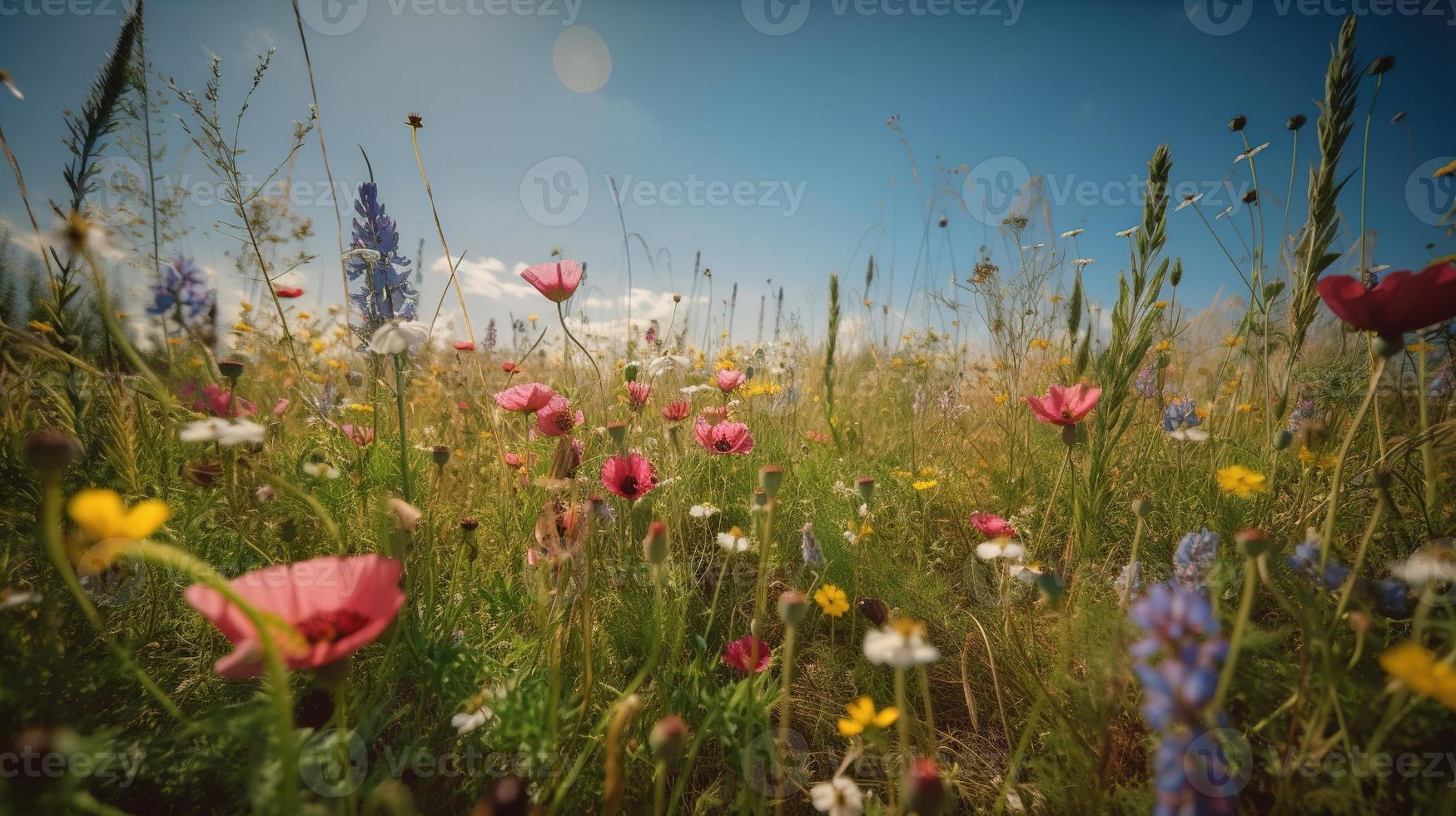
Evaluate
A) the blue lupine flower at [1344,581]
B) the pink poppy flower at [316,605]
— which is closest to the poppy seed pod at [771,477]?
the pink poppy flower at [316,605]

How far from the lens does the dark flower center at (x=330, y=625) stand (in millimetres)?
623

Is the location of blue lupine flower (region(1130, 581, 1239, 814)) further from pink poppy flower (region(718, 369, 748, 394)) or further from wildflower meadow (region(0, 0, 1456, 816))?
pink poppy flower (region(718, 369, 748, 394))

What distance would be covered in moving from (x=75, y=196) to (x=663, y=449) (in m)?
1.71

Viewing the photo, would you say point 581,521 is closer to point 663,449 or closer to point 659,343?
point 663,449

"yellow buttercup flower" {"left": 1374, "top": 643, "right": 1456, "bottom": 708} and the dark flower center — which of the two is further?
the dark flower center

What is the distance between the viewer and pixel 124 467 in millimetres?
1178

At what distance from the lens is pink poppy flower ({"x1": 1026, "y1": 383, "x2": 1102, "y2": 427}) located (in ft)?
4.31

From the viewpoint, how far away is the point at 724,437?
1638 mm

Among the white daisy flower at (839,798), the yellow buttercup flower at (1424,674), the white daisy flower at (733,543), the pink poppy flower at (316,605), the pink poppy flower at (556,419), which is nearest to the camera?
the yellow buttercup flower at (1424,674)

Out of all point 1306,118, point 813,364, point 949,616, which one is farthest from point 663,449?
point 813,364

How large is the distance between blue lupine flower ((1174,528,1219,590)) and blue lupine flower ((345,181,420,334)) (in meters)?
2.09

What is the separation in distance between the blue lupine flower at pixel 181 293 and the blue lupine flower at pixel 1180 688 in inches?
65.1

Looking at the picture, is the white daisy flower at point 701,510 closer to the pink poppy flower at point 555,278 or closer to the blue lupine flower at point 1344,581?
the pink poppy flower at point 555,278

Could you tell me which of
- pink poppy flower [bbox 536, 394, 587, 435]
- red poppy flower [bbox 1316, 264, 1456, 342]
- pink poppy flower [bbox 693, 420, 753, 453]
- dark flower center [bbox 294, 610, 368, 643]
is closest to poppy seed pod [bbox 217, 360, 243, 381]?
pink poppy flower [bbox 536, 394, 587, 435]
